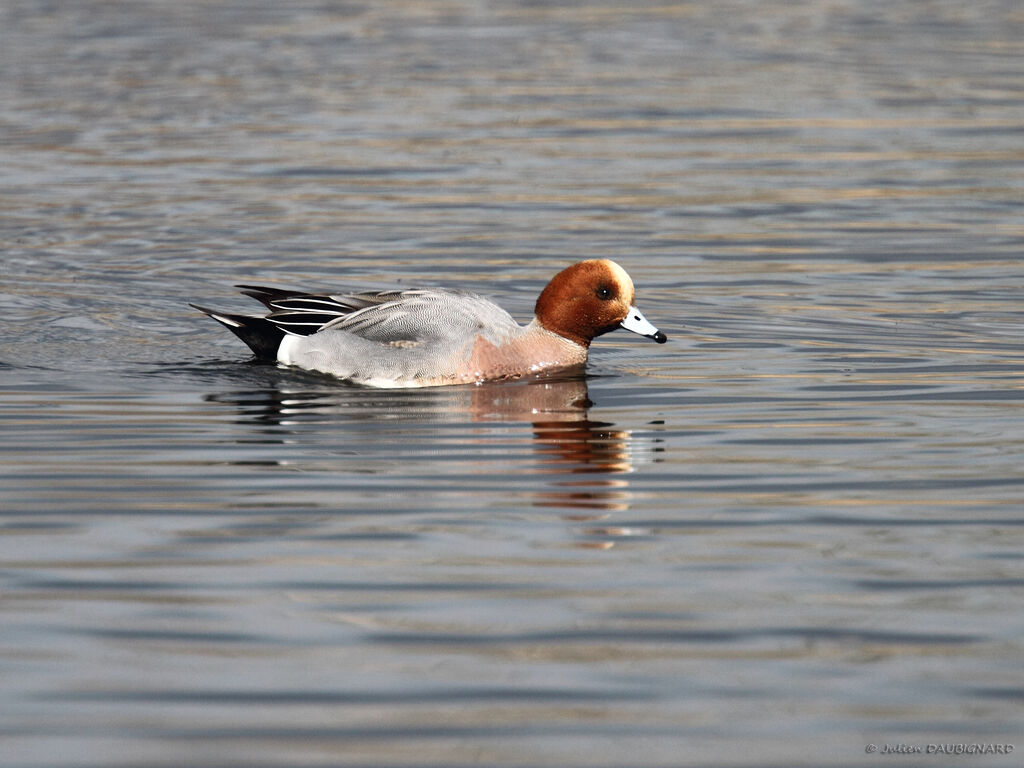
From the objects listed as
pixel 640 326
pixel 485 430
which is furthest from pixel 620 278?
pixel 485 430

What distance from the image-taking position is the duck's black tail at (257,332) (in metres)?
9.66

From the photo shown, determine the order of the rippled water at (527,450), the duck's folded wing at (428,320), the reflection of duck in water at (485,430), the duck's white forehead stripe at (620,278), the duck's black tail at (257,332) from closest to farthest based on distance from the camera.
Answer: the rippled water at (527,450)
the reflection of duck in water at (485,430)
the duck's folded wing at (428,320)
the duck's white forehead stripe at (620,278)
the duck's black tail at (257,332)

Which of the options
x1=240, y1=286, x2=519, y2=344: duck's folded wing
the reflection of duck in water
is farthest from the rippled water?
x1=240, y1=286, x2=519, y2=344: duck's folded wing

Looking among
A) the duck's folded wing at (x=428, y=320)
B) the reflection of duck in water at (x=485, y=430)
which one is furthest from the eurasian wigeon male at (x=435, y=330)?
the reflection of duck in water at (x=485, y=430)

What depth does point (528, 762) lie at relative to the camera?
448 centimetres

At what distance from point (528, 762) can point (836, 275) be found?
7933 mm

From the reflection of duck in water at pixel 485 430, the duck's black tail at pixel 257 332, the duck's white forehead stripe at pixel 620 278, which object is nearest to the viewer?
the reflection of duck in water at pixel 485 430

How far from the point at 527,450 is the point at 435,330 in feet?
5.22

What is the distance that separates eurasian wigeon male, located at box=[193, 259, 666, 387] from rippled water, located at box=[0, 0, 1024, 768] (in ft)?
0.54

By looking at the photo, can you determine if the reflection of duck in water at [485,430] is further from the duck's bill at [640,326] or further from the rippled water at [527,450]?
the duck's bill at [640,326]

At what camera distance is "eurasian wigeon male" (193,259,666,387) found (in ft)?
30.2

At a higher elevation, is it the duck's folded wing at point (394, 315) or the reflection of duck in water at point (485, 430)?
the duck's folded wing at point (394, 315)

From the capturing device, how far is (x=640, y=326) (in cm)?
938

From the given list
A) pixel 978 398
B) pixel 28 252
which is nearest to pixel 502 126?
pixel 28 252
